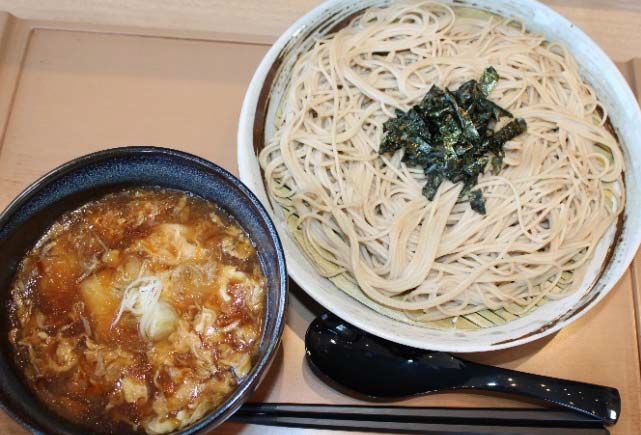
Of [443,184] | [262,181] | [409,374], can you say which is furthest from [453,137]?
[409,374]

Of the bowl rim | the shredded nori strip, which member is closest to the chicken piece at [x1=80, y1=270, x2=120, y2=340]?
the bowl rim

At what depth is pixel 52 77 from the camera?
8.47ft

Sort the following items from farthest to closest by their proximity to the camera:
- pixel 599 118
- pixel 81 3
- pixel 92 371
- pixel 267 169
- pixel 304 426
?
pixel 81 3, pixel 599 118, pixel 267 169, pixel 304 426, pixel 92 371

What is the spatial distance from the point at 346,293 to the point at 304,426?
55 centimetres

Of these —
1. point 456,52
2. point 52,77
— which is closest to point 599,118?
point 456,52

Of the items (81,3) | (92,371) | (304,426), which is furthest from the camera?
(81,3)

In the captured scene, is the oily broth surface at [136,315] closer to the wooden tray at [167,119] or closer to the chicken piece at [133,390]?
the chicken piece at [133,390]

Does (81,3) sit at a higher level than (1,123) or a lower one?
higher

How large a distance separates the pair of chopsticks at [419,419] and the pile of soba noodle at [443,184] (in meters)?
0.39

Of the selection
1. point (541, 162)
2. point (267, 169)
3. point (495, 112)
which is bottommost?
point (267, 169)

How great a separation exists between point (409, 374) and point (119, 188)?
131 cm

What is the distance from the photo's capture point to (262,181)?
2244mm

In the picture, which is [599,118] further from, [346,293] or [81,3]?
[81,3]

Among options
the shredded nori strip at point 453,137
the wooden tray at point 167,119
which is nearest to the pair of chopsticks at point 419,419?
the wooden tray at point 167,119
